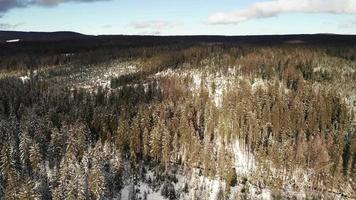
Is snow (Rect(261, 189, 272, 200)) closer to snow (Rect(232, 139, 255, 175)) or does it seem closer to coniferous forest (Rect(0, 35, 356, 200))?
coniferous forest (Rect(0, 35, 356, 200))

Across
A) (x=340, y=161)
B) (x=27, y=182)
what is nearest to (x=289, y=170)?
(x=340, y=161)

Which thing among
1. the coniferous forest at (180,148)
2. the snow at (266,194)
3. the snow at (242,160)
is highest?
the coniferous forest at (180,148)

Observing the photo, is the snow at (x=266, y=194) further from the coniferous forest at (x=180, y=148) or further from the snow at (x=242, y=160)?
the snow at (x=242, y=160)

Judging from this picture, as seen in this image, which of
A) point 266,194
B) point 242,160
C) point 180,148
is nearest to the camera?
point 266,194

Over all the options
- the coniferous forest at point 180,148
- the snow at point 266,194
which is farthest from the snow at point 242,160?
the snow at point 266,194

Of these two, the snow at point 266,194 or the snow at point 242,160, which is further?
the snow at point 242,160

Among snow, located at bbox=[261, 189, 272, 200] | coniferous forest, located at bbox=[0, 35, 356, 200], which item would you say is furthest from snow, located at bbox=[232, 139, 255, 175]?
snow, located at bbox=[261, 189, 272, 200]

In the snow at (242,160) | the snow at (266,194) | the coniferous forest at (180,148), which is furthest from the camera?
the snow at (242,160)

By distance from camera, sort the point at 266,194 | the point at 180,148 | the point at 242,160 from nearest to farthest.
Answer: the point at 266,194 → the point at 180,148 → the point at 242,160

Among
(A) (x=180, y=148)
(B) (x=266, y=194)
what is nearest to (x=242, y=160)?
(A) (x=180, y=148)

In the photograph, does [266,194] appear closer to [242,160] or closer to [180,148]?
[242,160]

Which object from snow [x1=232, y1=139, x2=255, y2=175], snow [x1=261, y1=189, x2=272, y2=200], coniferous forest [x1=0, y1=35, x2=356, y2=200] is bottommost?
snow [x1=261, y1=189, x2=272, y2=200]
